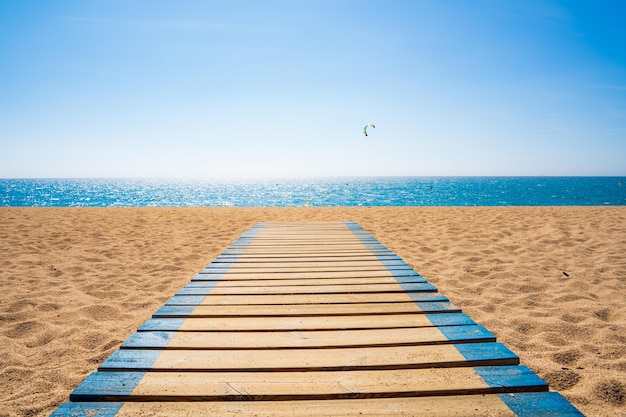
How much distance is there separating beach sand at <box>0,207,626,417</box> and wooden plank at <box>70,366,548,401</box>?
3.38 ft

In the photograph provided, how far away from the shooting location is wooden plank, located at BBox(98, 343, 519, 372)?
1540 mm

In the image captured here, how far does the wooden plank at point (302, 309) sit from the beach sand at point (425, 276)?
35.0 inches

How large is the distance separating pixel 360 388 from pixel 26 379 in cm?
249

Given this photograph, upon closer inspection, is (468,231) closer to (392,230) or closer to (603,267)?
(392,230)

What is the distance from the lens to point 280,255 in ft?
13.1

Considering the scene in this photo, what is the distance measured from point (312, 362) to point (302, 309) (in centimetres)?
70

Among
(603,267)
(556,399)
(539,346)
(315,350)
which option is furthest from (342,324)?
(603,267)

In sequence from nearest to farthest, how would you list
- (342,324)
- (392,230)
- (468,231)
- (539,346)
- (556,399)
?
1. (556,399)
2. (342,324)
3. (539,346)
4. (468,231)
5. (392,230)

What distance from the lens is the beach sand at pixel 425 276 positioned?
2338 millimetres

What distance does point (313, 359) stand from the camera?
5.27 feet

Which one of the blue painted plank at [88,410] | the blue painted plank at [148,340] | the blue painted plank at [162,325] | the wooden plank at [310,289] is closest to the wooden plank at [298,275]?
the wooden plank at [310,289]

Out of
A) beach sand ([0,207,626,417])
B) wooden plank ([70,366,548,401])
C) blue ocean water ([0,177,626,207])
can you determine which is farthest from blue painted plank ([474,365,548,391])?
blue ocean water ([0,177,626,207])

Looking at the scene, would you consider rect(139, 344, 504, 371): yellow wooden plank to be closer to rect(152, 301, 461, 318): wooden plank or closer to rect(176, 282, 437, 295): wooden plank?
rect(152, 301, 461, 318): wooden plank

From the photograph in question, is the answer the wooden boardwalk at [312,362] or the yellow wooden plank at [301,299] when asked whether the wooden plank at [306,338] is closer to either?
the wooden boardwalk at [312,362]
